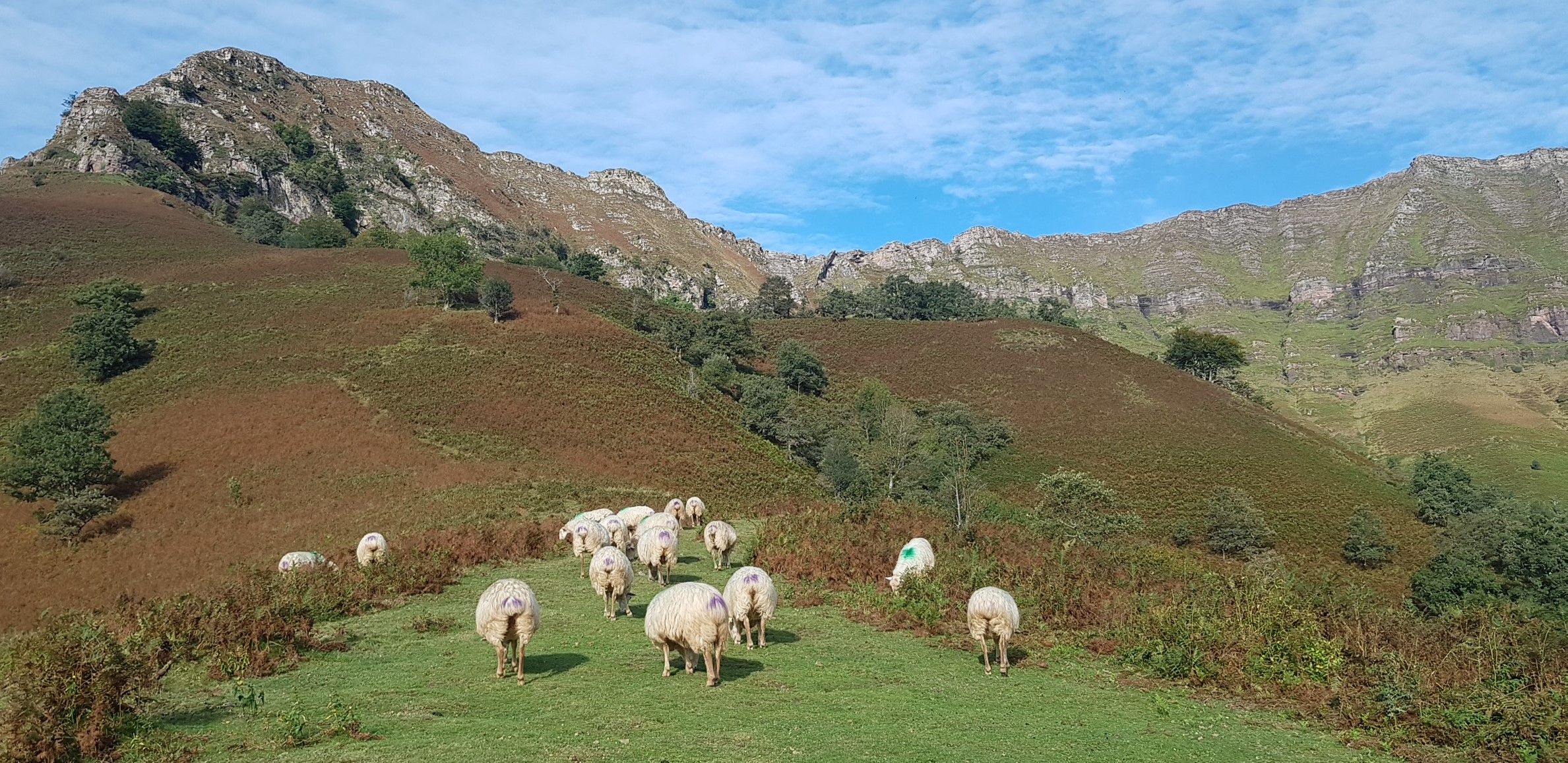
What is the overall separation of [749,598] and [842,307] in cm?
11128

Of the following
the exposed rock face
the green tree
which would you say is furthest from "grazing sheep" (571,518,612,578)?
the exposed rock face

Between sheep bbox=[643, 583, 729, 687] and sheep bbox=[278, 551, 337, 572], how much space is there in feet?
40.7

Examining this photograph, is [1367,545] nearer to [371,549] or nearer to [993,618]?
[993,618]

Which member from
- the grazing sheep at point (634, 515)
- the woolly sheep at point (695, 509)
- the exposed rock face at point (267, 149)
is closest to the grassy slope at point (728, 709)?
the grazing sheep at point (634, 515)

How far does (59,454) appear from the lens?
3728cm

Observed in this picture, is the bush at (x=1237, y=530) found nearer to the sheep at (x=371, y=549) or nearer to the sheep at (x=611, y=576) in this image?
the sheep at (x=611, y=576)

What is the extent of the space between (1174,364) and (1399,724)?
124827mm

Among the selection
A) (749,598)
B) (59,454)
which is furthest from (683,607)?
(59,454)

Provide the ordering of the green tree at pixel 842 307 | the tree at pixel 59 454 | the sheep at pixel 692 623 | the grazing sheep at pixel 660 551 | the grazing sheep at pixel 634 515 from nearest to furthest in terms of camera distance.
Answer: the sheep at pixel 692 623 → the grazing sheep at pixel 660 551 → the grazing sheep at pixel 634 515 → the tree at pixel 59 454 → the green tree at pixel 842 307

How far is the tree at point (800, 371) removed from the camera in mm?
82375

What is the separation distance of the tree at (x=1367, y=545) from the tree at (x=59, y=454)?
79.8m

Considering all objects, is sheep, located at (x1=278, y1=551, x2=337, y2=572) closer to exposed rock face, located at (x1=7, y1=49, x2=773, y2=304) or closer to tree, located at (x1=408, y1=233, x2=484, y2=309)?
tree, located at (x1=408, y1=233, x2=484, y2=309)

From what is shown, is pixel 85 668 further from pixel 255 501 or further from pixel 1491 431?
pixel 1491 431

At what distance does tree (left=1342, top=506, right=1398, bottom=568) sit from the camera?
185 ft
